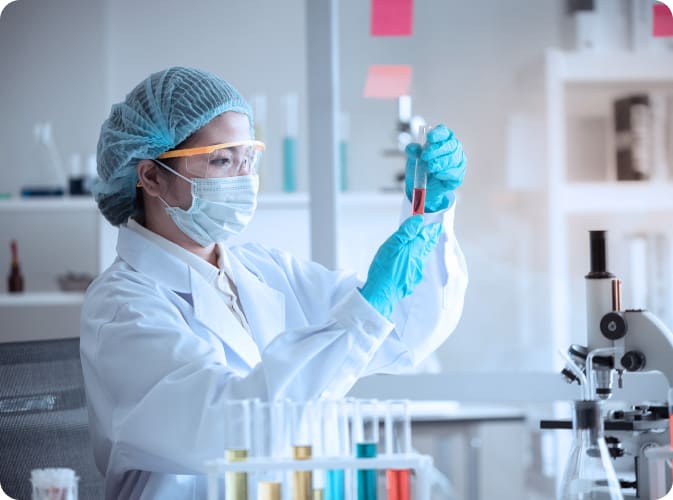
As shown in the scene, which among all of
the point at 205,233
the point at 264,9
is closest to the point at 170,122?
the point at 205,233

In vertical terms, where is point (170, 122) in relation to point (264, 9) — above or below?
below

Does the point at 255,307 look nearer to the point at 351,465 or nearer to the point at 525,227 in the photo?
the point at 351,465

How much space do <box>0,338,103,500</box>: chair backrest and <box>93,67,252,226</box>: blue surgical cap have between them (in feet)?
1.06

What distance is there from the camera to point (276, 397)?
1.17 metres

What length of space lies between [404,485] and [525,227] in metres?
2.53

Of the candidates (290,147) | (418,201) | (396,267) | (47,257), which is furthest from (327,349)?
(47,257)

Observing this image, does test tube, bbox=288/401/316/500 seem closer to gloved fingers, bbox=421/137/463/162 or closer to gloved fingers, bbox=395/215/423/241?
gloved fingers, bbox=395/215/423/241

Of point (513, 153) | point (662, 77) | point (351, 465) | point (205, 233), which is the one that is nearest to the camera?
point (351, 465)

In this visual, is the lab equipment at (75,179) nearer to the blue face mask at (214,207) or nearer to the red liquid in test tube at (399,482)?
the blue face mask at (214,207)

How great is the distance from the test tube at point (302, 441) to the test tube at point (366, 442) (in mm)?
49

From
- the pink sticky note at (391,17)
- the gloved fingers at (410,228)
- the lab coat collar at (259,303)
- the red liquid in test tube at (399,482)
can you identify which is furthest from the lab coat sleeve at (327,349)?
the pink sticky note at (391,17)

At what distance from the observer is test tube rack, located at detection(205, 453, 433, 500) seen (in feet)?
3.10

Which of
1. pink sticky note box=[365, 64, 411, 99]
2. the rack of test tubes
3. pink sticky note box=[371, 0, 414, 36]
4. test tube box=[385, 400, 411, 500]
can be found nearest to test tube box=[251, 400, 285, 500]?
the rack of test tubes

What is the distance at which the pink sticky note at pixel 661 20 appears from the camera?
282 cm
